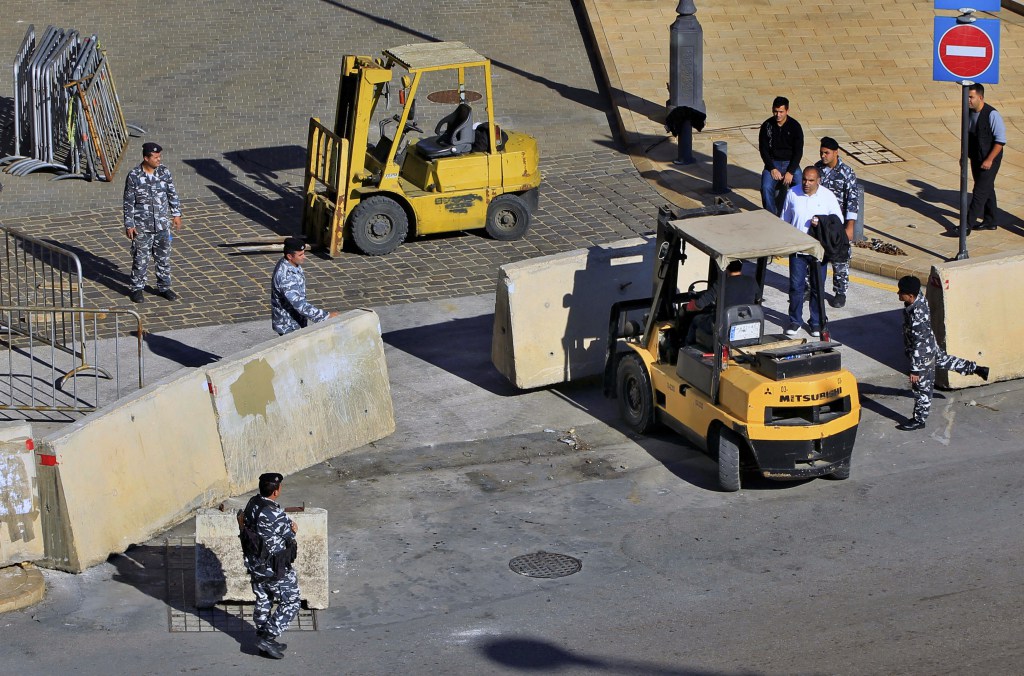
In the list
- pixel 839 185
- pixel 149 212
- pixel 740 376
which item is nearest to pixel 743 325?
pixel 740 376

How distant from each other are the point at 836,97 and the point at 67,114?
1056 centimetres

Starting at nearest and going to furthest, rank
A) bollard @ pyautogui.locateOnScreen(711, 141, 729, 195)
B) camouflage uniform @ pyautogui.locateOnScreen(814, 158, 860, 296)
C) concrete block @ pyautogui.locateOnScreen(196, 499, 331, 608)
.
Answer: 1. concrete block @ pyautogui.locateOnScreen(196, 499, 331, 608)
2. camouflage uniform @ pyautogui.locateOnScreen(814, 158, 860, 296)
3. bollard @ pyautogui.locateOnScreen(711, 141, 729, 195)

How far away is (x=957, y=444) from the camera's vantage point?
1250 centimetres

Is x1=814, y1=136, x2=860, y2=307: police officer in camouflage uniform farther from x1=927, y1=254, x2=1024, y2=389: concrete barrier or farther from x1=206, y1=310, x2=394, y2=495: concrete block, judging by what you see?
x1=206, y1=310, x2=394, y2=495: concrete block

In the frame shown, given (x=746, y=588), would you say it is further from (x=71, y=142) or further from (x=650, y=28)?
(x=650, y=28)

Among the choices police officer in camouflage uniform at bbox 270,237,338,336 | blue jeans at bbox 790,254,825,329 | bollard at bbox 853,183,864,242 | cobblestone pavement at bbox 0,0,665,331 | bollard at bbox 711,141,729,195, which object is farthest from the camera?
bollard at bbox 711,141,729,195

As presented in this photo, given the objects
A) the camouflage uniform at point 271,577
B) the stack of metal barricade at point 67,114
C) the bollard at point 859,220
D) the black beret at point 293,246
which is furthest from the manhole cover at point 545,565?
the stack of metal barricade at point 67,114

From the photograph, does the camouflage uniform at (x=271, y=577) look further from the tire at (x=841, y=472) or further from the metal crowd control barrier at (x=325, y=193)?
the metal crowd control barrier at (x=325, y=193)

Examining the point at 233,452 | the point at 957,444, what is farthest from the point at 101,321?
the point at 957,444

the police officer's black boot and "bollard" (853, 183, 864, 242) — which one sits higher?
"bollard" (853, 183, 864, 242)

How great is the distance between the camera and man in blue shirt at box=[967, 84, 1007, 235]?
17.0 m

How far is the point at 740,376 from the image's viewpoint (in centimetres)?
1141

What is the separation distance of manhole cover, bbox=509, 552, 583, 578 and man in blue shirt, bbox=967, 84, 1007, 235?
8.64m

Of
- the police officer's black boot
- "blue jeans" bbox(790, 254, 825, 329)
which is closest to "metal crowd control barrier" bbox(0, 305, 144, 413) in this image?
the police officer's black boot
